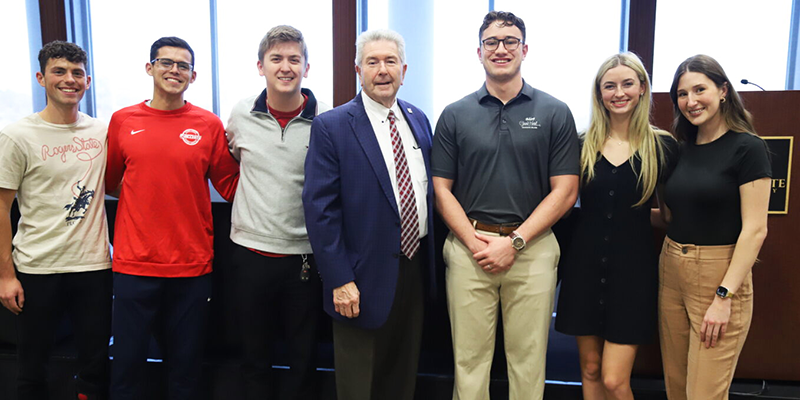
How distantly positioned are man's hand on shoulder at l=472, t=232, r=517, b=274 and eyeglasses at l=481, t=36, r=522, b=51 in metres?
0.77

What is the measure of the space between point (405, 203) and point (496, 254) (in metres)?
0.41

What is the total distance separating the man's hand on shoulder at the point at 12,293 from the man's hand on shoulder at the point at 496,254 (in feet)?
6.71

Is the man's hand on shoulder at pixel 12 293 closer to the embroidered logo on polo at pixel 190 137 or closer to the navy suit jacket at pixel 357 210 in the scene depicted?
the embroidered logo on polo at pixel 190 137

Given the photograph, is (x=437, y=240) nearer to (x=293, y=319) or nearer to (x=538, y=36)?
(x=293, y=319)

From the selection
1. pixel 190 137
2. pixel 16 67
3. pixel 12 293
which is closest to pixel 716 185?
pixel 190 137

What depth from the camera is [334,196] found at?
5.77ft

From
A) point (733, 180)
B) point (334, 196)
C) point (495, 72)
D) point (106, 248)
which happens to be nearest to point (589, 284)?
point (733, 180)

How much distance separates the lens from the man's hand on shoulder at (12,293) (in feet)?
6.57

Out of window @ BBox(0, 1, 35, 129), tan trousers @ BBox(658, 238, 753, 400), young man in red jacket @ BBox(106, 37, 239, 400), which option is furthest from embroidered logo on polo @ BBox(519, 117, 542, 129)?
window @ BBox(0, 1, 35, 129)

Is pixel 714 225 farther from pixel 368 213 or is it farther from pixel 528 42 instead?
pixel 528 42

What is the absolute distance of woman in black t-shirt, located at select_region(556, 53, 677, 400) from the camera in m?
1.77

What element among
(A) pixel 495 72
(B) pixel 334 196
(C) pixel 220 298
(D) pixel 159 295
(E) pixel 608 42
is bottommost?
(C) pixel 220 298

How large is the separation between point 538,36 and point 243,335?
306 cm

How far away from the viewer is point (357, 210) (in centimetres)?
176
